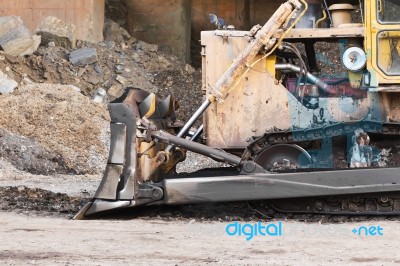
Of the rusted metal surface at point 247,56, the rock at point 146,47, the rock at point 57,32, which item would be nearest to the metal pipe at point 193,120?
the rusted metal surface at point 247,56

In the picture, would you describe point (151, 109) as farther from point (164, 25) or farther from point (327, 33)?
point (164, 25)

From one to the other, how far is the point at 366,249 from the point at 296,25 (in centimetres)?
366

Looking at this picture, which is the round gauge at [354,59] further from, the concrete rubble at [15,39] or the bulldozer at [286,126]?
the concrete rubble at [15,39]

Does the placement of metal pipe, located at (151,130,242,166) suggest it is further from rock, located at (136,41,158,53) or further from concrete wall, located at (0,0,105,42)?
rock, located at (136,41,158,53)

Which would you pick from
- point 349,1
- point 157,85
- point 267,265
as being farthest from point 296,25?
point 157,85

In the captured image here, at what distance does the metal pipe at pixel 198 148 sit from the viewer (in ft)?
41.3

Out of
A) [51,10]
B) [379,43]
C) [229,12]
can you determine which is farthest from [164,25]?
[379,43]

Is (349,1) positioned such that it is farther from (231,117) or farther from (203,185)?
(203,185)

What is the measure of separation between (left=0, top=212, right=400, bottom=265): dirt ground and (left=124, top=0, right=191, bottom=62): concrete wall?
17040 millimetres

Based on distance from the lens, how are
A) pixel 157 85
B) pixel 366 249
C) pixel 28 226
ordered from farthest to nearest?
1. pixel 157 85
2. pixel 28 226
3. pixel 366 249

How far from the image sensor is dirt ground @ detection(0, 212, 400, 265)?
9648 mm

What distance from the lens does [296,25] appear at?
43.3 feet

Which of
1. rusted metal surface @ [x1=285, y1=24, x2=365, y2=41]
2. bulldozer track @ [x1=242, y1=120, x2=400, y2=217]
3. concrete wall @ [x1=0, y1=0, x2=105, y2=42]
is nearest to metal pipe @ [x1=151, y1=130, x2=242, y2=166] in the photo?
bulldozer track @ [x1=242, y1=120, x2=400, y2=217]

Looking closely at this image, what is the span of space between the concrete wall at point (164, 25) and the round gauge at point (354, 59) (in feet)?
54.5
